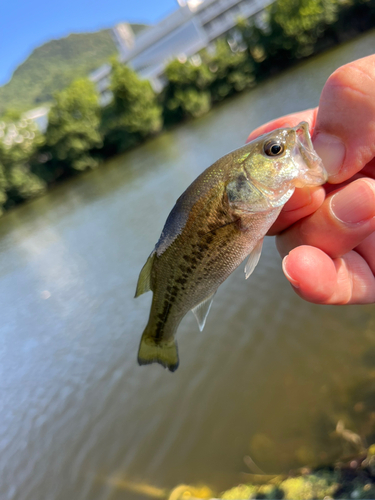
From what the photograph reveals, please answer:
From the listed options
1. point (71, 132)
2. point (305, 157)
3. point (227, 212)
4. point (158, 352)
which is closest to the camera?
point (305, 157)

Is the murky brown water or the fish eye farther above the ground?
the fish eye

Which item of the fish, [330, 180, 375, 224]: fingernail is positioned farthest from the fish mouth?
[330, 180, 375, 224]: fingernail

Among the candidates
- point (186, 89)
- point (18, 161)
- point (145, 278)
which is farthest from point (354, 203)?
point (186, 89)

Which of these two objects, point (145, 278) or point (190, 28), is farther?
point (190, 28)

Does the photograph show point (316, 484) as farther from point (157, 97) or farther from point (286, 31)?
point (286, 31)

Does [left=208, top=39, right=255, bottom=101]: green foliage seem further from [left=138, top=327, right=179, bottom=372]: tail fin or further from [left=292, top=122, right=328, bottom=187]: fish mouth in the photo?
[left=138, top=327, right=179, bottom=372]: tail fin

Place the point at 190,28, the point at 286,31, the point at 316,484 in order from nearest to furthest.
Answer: the point at 316,484 → the point at 286,31 → the point at 190,28
